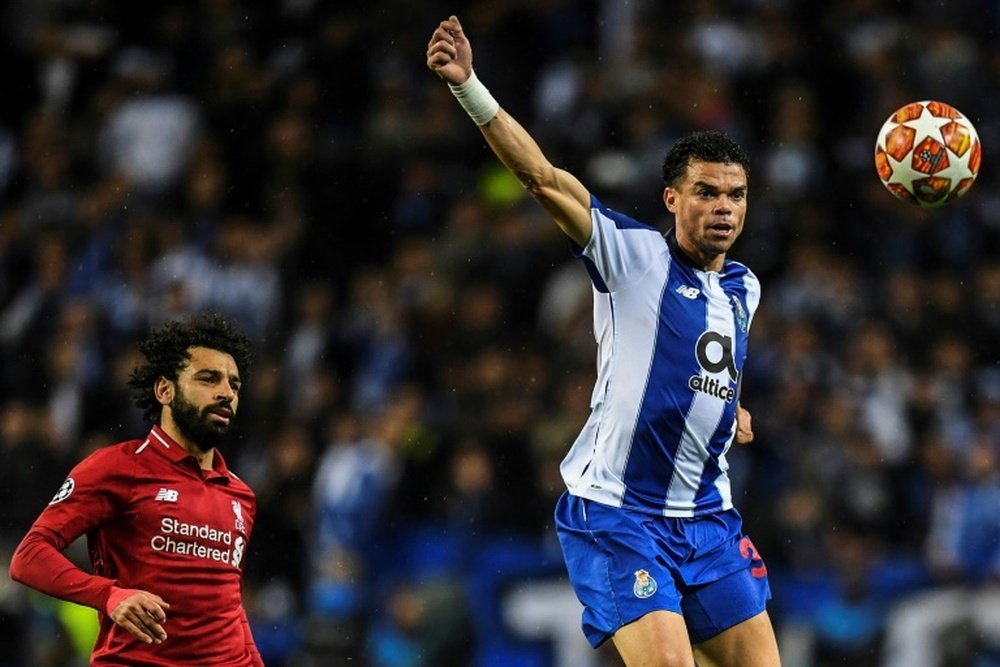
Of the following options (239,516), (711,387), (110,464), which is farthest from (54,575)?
(711,387)

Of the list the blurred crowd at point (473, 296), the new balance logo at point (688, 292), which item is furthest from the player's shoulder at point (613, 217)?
the blurred crowd at point (473, 296)

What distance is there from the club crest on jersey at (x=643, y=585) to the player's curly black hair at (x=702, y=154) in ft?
4.68

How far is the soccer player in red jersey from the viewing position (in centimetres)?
585

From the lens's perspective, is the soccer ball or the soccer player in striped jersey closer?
the soccer player in striped jersey

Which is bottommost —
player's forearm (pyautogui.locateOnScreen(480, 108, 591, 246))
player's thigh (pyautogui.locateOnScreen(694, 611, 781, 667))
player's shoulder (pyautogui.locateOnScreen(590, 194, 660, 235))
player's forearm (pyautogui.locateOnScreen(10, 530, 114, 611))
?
player's thigh (pyautogui.locateOnScreen(694, 611, 781, 667))

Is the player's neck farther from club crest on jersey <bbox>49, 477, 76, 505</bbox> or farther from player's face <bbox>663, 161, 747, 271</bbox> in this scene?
player's face <bbox>663, 161, 747, 271</bbox>

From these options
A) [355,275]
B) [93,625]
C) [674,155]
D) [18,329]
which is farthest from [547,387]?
[674,155]

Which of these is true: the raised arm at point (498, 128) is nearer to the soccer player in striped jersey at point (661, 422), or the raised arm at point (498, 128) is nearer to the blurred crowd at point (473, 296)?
the soccer player in striped jersey at point (661, 422)

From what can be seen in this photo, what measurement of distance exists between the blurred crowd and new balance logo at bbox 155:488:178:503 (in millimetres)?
5117

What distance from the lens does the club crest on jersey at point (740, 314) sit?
6363 mm

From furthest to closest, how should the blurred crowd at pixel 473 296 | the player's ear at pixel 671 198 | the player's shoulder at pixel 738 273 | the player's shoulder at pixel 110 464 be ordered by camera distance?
1. the blurred crowd at pixel 473 296
2. the player's shoulder at pixel 738 273
3. the player's ear at pixel 671 198
4. the player's shoulder at pixel 110 464

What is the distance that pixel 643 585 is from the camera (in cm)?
595

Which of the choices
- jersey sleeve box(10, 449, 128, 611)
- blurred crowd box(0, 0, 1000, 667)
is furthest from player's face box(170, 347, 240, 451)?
blurred crowd box(0, 0, 1000, 667)

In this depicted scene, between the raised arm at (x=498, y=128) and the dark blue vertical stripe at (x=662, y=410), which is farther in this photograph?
the dark blue vertical stripe at (x=662, y=410)
